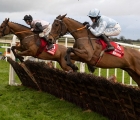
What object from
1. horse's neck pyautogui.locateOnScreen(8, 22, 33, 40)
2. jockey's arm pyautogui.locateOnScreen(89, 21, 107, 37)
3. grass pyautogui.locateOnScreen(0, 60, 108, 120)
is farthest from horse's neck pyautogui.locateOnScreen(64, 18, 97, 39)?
→ horse's neck pyautogui.locateOnScreen(8, 22, 33, 40)

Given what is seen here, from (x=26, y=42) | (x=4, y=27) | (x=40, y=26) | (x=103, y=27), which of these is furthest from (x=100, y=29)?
(x=4, y=27)

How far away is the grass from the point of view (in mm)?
5199

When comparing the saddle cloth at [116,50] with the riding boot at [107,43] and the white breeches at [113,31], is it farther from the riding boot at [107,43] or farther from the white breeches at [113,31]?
the white breeches at [113,31]

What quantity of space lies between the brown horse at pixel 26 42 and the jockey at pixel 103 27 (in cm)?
224

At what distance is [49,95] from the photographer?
23.3 ft

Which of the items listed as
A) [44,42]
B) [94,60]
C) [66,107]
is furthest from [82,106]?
[44,42]

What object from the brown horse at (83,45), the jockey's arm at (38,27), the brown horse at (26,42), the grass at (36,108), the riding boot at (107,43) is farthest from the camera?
the brown horse at (26,42)

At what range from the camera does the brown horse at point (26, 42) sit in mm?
8156

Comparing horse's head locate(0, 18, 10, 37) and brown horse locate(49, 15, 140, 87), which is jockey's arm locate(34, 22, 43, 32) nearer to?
horse's head locate(0, 18, 10, 37)

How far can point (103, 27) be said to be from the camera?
5.92 m

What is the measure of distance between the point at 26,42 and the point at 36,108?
2574mm

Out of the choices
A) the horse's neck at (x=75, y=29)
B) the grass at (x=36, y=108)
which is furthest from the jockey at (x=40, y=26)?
the horse's neck at (x=75, y=29)

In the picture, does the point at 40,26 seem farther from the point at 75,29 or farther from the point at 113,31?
the point at 113,31

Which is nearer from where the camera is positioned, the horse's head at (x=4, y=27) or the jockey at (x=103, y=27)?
the jockey at (x=103, y=27)
